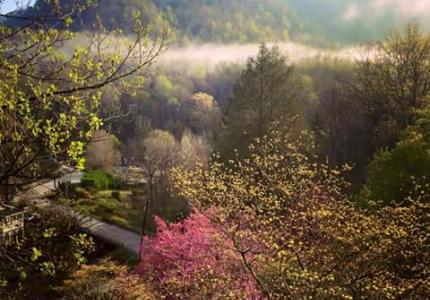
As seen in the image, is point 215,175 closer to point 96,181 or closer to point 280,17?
point 96,181

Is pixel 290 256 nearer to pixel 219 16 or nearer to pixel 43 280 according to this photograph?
pixel 43 280

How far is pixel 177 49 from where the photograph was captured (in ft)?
307

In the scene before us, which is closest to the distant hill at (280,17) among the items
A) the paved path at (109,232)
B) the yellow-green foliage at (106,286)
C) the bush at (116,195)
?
the bush at (116,195)

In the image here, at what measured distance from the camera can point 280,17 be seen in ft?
272

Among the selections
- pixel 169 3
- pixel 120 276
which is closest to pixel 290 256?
pixel 120 276

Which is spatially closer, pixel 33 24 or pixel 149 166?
pixel 33 24

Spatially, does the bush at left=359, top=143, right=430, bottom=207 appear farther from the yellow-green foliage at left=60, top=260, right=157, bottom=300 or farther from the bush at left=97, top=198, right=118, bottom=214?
the bush at left=97, top=198, right=118, bottom=214

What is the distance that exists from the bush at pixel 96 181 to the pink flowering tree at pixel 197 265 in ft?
68.0

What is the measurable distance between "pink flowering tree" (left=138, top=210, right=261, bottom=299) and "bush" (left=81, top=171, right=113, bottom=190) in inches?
816

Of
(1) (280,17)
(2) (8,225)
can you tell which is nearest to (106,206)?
(2) (8,225)

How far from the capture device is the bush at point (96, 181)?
33812 millimetres

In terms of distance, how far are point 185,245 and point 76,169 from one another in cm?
834

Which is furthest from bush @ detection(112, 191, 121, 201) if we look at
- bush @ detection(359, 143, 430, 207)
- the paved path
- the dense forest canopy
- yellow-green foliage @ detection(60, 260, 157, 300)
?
bush @ detection(359, 143, 430, 207)

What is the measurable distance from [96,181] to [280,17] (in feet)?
196
